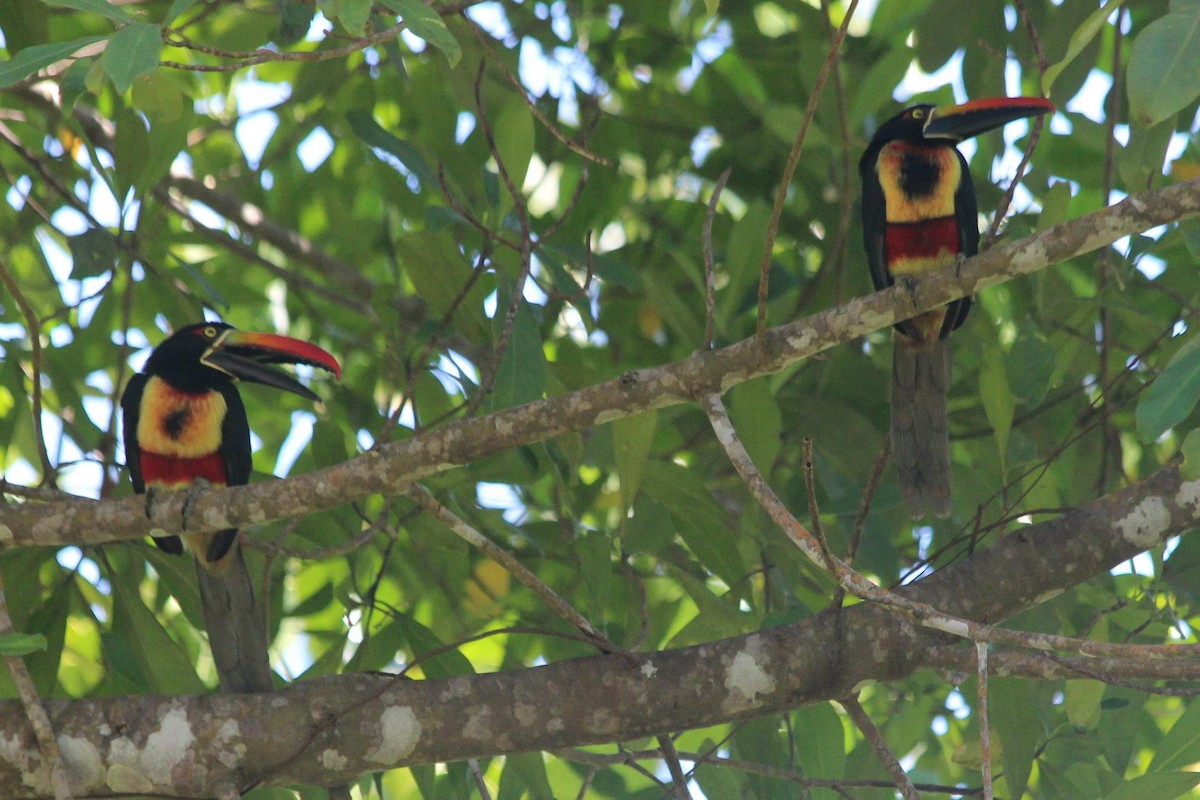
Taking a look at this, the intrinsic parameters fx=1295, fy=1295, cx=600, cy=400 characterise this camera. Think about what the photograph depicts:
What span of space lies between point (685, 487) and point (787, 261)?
1630mm

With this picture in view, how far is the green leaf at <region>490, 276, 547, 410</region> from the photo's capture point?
340 cm

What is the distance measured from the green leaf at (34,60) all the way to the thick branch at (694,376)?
42.9 inches

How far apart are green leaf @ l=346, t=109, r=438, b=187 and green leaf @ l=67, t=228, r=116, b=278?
2.76 feet

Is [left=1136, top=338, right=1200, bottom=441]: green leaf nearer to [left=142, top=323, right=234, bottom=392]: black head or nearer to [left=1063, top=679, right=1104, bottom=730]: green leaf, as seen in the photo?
[left=1063, top=679, right=1104, bottom=730]: green leaf

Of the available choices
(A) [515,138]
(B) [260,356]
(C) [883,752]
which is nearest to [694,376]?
(C) [883,752]

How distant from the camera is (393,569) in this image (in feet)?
15.2

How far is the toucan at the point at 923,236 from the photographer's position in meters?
3.87

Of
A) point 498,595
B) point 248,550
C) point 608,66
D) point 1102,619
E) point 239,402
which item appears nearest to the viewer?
point 1102,619

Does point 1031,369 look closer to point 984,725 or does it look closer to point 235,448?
point 984,725

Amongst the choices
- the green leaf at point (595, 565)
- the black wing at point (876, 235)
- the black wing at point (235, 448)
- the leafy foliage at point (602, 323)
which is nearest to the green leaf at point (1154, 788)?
the leafy foliage at point (602, 323)

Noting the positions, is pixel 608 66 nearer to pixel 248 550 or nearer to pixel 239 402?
pixel 239 402

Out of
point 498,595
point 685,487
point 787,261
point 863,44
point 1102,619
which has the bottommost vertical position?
point 1102,619

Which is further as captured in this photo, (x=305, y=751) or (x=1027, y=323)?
(x=1027, y=323)

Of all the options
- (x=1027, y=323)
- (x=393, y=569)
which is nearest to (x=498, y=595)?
(x=393, y=569)
